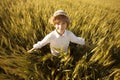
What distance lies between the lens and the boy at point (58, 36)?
6.20ft

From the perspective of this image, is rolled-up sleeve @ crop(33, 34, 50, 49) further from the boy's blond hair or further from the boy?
the boy's blond hair

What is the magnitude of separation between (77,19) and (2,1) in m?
1.25

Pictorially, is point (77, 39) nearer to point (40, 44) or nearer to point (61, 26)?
point (61, 26)

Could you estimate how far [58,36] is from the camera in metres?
1.95

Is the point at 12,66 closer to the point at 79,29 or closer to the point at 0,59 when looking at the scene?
the point at 0,59

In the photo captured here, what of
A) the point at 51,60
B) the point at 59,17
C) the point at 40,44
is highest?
the point at 59,17

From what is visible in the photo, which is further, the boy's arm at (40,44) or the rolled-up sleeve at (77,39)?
the rolled-up sleeve at (77,39)

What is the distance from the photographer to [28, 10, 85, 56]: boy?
6.20 ft

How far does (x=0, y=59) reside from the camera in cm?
172

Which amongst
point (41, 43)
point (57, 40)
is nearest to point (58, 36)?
point (57, 40)

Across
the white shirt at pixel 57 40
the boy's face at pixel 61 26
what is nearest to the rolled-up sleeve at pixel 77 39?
the white shirt at pixel 57 40

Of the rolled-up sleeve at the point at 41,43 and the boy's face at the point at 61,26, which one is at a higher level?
the boy's face at the point at 61,26

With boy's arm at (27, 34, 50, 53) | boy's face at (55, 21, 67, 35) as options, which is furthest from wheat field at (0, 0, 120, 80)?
boy's face at (55, 21, 67, 35)

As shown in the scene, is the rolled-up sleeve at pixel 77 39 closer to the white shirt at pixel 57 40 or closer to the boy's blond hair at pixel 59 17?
the white shirt at pixel 57 40
